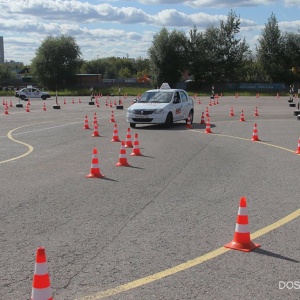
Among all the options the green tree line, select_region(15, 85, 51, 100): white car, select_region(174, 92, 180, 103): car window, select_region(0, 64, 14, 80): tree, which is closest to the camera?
select_region(174, 92, 180, 103): car window

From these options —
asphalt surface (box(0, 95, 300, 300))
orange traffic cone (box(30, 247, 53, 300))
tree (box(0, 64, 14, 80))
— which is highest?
tree (box(0, 64, 14, 80))

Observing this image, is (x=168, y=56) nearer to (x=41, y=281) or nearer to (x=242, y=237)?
(x=242, y=237)

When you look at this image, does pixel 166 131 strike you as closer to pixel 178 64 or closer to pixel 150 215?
pixel 150 215

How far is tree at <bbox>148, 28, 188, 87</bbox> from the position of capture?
80.7 meters

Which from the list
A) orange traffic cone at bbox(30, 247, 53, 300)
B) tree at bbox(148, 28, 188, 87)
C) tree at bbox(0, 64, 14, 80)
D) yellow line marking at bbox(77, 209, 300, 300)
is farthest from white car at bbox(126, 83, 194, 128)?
tree at bbox(0, 64, 14, 80)

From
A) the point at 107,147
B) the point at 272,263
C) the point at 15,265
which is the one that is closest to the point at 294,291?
the point at 272,263

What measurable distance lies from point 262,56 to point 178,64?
1318 centimetres

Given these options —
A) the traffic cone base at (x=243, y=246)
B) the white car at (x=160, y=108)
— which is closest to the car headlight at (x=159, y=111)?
the white car at (x=160, y=108)

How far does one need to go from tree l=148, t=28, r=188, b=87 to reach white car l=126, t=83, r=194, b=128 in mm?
56976

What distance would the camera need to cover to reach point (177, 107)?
75.6ft

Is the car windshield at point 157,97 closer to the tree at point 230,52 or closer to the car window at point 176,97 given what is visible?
the car window at point 176,97

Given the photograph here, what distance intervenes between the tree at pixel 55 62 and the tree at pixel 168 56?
59.3 feet

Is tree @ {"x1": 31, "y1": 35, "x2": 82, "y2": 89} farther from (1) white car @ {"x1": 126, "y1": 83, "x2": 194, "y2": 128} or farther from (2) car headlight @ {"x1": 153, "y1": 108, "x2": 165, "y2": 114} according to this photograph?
(2) car headlight @ {"x1": 153, "y1": 108, "x2": 165, "y2": 114}

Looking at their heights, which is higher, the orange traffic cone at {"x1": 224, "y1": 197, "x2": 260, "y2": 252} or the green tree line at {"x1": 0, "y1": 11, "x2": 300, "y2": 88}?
the green tree line at {"x1": 0, "y1": 11, "x2": 300, "y2": 88}
